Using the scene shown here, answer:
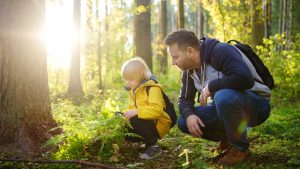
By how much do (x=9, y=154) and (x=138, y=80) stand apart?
5.58 feet

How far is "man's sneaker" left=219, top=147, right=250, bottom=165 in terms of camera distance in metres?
3.70

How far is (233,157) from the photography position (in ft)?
12.2

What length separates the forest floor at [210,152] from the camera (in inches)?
146

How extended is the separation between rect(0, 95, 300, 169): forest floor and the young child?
242 millimetres

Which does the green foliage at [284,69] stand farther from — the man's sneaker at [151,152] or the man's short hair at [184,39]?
the man's short hair at [184,39]

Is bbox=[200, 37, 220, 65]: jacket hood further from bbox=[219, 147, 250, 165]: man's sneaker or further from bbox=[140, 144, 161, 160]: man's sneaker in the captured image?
bbox=[140, 144, 161, 160]: man's sneaker

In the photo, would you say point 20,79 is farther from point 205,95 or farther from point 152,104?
point 205,95

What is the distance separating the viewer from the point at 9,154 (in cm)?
422

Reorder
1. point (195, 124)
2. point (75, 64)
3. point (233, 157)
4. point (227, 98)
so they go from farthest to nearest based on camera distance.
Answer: point (75, 64)
point (195, 124)
point (233, 157)
point (227, 98)

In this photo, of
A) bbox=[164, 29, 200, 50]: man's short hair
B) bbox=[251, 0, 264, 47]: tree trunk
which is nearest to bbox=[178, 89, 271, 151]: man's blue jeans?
bbox=[164, 29, 200, 50]: man's short hair

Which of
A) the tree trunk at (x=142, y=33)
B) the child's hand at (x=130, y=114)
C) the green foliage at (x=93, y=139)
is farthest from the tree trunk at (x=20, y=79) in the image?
the tree trunk at (x=142, y=33)

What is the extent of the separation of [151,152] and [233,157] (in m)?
0.99

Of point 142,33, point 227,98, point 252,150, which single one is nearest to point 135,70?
point 227,98

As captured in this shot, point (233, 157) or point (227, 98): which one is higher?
point (227, 98)
